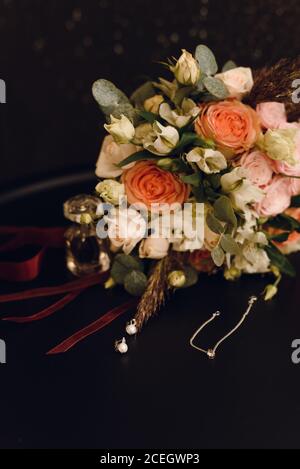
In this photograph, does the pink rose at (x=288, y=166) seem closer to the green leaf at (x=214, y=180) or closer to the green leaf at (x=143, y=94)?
the green leaf at (x=214, y=180)

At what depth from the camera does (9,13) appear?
5.16ft

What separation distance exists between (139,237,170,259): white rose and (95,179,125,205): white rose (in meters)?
0.08

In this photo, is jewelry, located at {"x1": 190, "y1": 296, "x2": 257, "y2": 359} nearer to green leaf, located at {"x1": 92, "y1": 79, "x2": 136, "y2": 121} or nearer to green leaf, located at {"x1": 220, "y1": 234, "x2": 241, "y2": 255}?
green leaf, located at {"x1": 220, "y1": 234, "x2": 241, "y2": 255}

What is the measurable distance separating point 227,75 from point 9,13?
0.79 m

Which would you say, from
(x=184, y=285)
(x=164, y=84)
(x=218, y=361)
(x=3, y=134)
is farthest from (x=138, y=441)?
(x=3, y=134)

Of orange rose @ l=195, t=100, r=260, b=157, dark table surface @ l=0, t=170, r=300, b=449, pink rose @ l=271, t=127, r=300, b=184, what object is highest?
orange rose @ l=195, t=100, r=260, b=157

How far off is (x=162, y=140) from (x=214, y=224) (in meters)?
0.14

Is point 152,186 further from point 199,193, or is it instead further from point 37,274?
point 37,274

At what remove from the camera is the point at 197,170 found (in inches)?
37.3

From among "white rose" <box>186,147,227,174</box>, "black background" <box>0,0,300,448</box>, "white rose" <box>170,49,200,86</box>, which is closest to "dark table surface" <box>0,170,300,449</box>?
"black background" <box>0,0,300,448</box>

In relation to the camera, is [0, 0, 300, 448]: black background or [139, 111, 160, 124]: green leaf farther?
[139, 111, 160, 124]: green leaf

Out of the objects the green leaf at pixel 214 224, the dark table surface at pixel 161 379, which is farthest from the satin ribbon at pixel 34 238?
the green leaf at pixel 214 224

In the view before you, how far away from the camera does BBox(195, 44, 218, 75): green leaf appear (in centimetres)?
98

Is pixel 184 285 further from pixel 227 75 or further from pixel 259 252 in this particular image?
pixel 227 75
